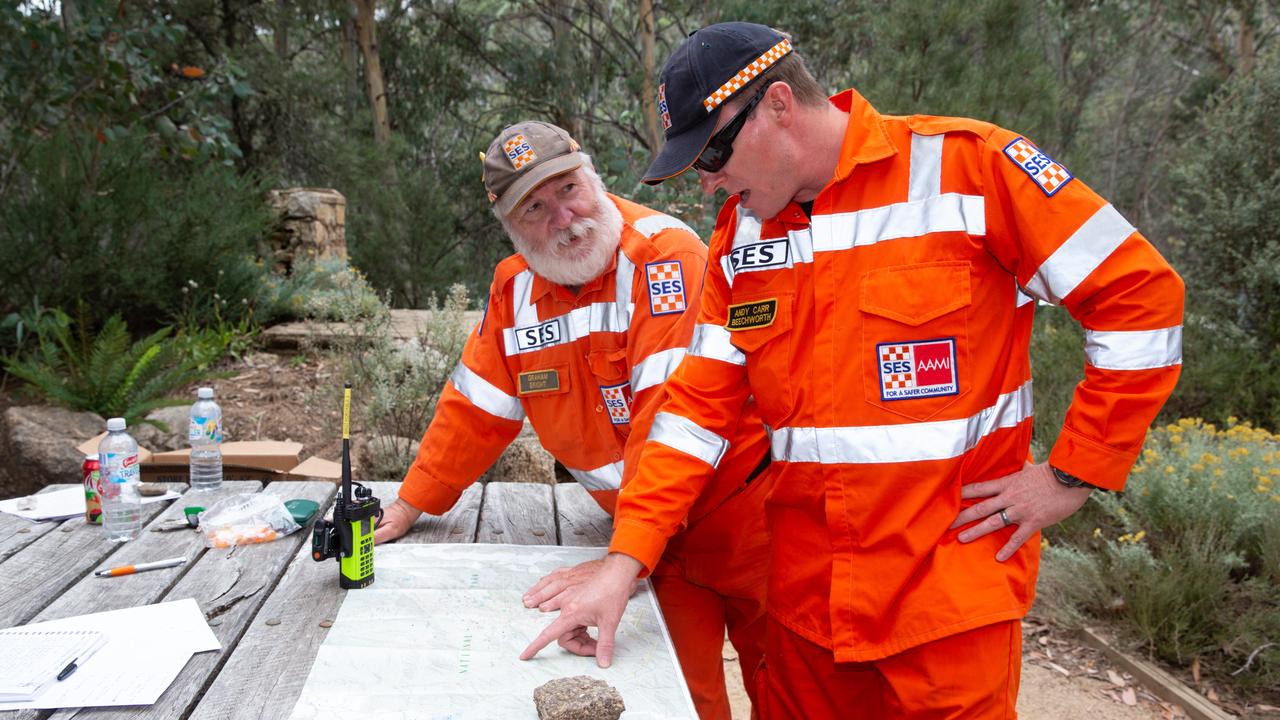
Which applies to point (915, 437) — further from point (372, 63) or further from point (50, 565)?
point (372, 63)

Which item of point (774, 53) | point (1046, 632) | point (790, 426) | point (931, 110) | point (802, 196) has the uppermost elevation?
point (931, 110)

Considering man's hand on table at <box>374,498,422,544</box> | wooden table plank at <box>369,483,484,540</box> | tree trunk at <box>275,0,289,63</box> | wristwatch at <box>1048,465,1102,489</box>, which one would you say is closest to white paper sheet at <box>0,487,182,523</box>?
wooden table plank at <box>369,483,484,540</box>

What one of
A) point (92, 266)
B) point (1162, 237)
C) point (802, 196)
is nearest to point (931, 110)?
point (802, 196)

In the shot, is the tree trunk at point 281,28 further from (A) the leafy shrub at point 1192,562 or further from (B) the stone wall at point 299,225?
(A) the leafy shrub at point 1192,562

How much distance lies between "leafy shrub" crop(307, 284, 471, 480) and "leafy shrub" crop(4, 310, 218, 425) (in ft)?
3.37

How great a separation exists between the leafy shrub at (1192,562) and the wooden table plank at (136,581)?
134 inches

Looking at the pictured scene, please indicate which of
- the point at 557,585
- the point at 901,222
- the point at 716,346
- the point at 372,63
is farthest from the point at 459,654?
the point at 372,63

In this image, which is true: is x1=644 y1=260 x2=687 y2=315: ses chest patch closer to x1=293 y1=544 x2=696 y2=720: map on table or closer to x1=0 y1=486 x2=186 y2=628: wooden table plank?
x1=293 y1=544 x2=696 y2=720: map on table

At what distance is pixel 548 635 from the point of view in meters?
1.70

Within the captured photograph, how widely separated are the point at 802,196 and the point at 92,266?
644cm

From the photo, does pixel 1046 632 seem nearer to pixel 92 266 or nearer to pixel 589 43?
pixel 92 266

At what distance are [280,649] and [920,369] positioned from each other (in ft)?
4.19

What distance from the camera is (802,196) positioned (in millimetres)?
1896

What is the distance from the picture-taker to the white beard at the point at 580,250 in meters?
2.37
